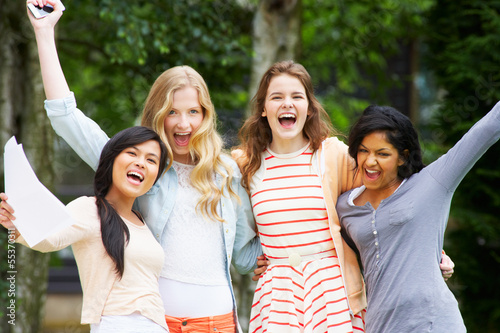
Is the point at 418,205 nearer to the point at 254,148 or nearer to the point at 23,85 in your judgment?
the point at 254,148

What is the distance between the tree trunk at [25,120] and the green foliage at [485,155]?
361 cm

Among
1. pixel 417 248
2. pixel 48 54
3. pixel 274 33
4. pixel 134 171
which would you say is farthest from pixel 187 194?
pixel 274 33

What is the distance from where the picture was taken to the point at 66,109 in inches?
112

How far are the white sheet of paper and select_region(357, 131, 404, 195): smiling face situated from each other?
1.40 metres

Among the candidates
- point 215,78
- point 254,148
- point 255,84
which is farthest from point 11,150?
point 215,78

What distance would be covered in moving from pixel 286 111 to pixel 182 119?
0.54m

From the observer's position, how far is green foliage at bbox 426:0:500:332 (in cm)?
533

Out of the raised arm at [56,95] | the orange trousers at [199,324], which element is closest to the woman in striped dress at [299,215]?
the orange trousers at [199,324]

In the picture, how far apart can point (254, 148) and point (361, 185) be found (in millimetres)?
612

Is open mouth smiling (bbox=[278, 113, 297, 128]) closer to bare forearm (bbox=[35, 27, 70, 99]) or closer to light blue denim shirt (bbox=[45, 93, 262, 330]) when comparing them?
light blue denim shirt (bbox=[45, 93, 262, 330])

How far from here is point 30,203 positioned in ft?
7.93

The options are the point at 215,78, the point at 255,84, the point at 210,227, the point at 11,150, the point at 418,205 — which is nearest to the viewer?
the point at 11,150

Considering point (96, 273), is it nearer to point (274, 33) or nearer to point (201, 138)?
point (201, 138)

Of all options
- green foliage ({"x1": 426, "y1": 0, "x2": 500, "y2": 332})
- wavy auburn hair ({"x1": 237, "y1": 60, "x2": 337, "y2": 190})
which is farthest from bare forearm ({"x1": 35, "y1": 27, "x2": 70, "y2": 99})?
green foliage ({"x1": 426, "y1": 0, "x2": 500, "y2": 332})
